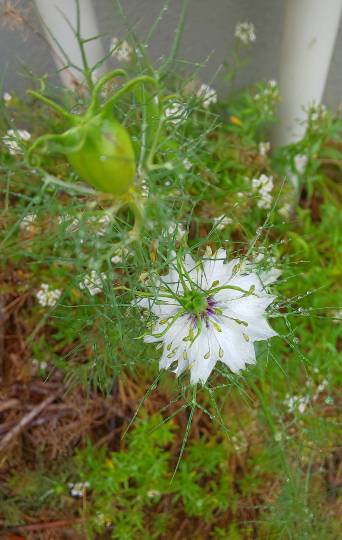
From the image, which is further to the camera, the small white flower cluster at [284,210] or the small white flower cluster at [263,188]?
the small white flower cluster at [284,210]

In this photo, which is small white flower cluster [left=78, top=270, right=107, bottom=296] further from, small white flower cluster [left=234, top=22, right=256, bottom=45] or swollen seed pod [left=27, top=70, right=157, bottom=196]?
small white flower cluster [left=234, top=22, right=256, bottom=45]

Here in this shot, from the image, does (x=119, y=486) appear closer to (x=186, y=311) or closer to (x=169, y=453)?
(x=169, y=453)

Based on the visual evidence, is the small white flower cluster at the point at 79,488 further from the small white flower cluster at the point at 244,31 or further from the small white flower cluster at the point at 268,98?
the small white flower cluster at the point at 244,31

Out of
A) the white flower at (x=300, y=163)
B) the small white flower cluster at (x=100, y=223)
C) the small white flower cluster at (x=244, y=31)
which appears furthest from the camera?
the white flower at (x=300, y=163)

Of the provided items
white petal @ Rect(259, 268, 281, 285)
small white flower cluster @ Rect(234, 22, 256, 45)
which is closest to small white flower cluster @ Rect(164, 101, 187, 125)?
white petal @ Rect(259, 268, 281, 285)

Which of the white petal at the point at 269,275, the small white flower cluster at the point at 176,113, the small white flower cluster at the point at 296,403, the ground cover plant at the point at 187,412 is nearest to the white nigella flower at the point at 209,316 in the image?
the white petal at the point at 269,275

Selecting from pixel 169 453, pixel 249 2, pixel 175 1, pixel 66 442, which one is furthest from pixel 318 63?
pixel 66 442

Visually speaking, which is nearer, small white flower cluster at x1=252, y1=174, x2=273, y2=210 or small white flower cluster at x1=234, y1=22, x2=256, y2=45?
small white flower cluster at x1=252, y1=174, x2=273, y2=210

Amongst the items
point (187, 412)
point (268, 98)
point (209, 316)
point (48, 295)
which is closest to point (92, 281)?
point (48, 295)
